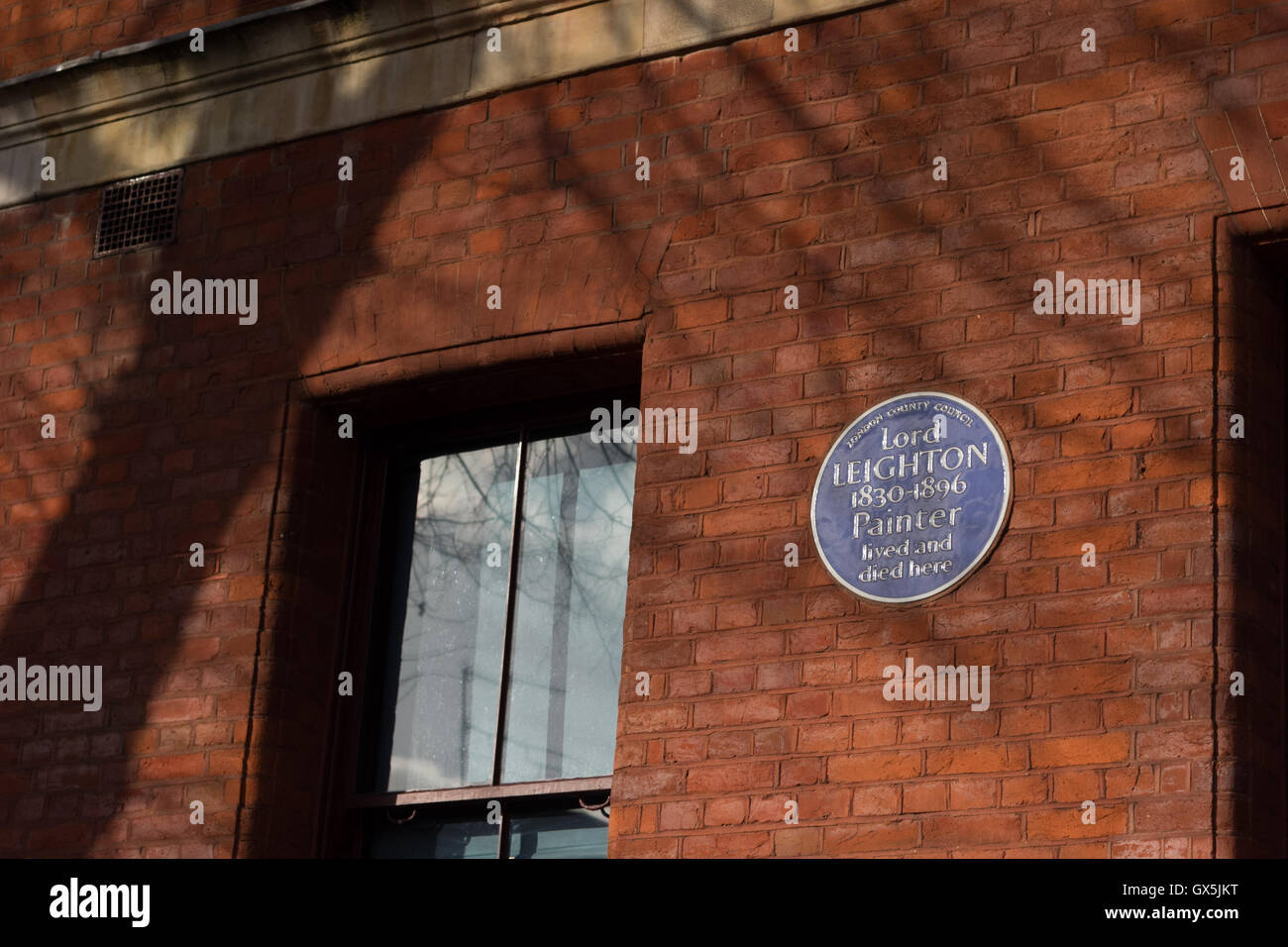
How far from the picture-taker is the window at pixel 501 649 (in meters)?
6.57

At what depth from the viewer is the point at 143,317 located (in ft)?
24.8

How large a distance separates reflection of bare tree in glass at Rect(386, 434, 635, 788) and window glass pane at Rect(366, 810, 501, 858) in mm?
151

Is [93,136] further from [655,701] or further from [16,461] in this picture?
[655,701]

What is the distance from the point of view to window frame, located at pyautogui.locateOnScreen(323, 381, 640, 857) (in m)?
6.71

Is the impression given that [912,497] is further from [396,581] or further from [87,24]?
[87,24]

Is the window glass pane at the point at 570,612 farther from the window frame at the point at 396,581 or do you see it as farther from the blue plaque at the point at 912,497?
the blue plaque at the point at 912,497

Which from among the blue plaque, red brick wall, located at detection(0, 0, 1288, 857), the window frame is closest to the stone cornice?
red brick wall, located at detection(0, 0, 1288, 857)

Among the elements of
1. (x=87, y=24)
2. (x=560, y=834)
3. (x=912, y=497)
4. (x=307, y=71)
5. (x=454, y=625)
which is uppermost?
(x=87, y=24)

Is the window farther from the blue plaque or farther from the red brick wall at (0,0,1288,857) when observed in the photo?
the blue plaque

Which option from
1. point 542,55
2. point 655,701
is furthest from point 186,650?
point 542,55

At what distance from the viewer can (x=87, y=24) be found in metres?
8.01

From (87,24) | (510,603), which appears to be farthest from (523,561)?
(87,24)

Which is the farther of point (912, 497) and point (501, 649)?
point (501, 649)

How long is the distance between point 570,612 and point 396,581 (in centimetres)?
77
